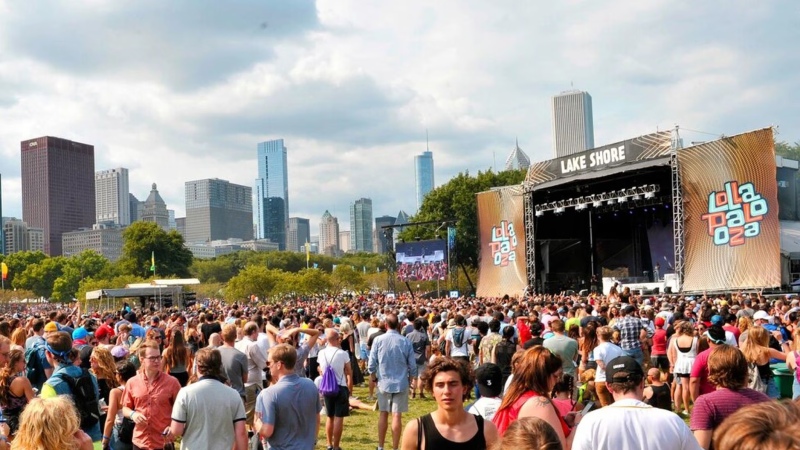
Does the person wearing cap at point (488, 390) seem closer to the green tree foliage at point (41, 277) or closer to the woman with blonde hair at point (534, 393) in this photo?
the woman with blonde hair at point (534, 393)

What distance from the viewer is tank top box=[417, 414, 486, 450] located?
3.86 meters

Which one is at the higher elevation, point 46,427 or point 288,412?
point 46,427

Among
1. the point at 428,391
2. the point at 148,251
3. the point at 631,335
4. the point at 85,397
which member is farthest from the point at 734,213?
the point at 148,251

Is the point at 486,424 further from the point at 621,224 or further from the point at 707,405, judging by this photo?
the point at 621,224

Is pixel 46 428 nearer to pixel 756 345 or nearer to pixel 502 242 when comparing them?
pixel 756 345

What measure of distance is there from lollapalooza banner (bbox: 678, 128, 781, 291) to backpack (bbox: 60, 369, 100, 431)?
78.1ft

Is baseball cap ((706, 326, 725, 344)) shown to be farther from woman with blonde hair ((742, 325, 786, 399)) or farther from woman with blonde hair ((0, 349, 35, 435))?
woman with blonde hair ((0, 349, 35, 435))

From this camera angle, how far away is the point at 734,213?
Result: 26.5 meters

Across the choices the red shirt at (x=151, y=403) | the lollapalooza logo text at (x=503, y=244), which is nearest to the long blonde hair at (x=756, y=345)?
the red shirt at (x=151, y=403)

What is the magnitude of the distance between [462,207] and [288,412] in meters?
51.6

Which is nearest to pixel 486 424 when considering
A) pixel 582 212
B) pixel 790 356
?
pixel 790 356

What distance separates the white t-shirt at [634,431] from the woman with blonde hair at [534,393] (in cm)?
53

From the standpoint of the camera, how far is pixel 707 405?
448 cm

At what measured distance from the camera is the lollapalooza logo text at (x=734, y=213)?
25719mm
